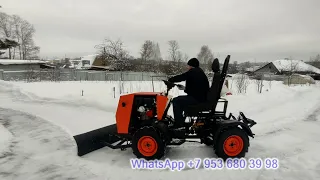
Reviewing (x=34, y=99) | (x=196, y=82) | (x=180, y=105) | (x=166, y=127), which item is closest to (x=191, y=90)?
(x=196, y=82)

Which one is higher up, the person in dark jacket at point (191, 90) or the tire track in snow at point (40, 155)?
the person in dark jacket at point (191, 90)

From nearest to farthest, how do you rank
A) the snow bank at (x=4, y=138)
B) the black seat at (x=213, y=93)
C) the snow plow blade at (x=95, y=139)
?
the black seat at (x=213, y=93) < the snow plow blade at (x=95, y=139) < the snow bank at (x=4, y=138)

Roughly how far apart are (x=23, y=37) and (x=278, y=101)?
6934 cm

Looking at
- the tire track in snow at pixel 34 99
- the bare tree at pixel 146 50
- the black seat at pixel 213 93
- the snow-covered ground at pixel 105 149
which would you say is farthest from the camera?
the bare tree at pixel 146 50

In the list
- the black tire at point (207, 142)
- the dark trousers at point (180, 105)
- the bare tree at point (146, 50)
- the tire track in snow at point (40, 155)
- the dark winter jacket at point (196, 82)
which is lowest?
the tire track in snow at point (40, 155)

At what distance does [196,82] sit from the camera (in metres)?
4.93

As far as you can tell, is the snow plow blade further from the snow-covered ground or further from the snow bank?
the snow bank

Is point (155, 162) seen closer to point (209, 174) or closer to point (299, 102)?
point (209, 174)

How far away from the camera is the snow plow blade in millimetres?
5211

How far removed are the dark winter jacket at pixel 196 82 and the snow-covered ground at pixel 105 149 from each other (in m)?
1.14

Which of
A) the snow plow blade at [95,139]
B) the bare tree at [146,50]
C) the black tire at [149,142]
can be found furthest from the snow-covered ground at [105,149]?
the bare tree at [146,50]

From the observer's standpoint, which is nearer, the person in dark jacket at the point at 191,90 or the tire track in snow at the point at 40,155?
the tire track in snow at the point at 40,155

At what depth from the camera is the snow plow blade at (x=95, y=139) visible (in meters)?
5.21

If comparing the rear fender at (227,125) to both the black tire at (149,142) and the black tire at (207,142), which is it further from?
the black tire at (149,142)
